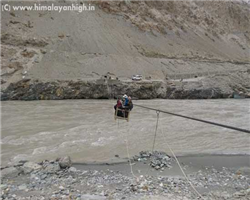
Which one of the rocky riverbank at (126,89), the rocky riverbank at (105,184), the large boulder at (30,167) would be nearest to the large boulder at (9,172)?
the rocky riverbank at (105,184)

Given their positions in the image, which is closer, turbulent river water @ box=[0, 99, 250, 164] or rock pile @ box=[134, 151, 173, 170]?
rock pile @ box=[134, 151, 173, 170]

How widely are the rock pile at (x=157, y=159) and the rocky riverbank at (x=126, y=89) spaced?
1664 cm

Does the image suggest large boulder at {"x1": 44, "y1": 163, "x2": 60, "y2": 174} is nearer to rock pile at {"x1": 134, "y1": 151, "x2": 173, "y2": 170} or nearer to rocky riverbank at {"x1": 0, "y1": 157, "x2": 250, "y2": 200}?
rocky riverbank at {"x1": 0, "y1": 157, "x2": 250, "y2": 200}

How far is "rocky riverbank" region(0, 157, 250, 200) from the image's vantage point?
4531 millimetres

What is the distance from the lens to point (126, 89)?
23375 mm

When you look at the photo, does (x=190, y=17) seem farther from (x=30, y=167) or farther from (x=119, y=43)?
(x=30, y=167)

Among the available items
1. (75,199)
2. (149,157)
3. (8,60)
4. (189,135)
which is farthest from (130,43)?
(75,199)

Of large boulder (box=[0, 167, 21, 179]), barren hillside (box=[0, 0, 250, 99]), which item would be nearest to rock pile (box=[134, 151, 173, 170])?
large boulder (box=[0, 167, 21, 179])

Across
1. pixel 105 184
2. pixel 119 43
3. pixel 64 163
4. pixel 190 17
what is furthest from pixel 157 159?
pixel 190 17

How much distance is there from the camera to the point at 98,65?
26.8 meters

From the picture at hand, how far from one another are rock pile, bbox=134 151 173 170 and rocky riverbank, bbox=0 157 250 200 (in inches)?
27.0

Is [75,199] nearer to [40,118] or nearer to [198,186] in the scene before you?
[198,186]

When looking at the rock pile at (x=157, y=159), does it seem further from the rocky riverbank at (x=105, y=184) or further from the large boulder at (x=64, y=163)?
the large boulder at (x=64, y=163)

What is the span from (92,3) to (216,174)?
40.3m
